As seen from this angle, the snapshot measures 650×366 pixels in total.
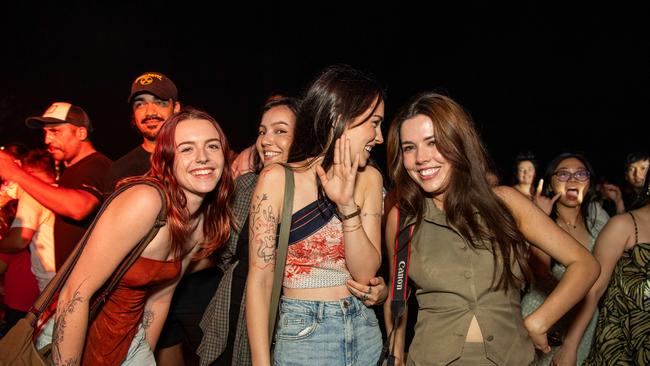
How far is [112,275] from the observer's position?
237cm

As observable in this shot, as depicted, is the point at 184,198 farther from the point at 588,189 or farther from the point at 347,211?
Answer: the point at 588,189

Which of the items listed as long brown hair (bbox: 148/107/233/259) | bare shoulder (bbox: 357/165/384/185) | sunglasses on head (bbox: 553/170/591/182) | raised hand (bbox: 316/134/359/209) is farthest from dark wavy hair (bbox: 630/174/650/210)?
long brown hair (bbox: 148/107/233/259)

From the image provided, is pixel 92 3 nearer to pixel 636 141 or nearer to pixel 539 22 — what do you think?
pixel 539 22

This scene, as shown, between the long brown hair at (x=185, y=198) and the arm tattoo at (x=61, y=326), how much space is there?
559 mm

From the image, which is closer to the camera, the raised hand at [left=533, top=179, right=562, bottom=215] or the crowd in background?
the crowd in background

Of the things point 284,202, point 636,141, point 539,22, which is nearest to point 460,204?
point 284,202

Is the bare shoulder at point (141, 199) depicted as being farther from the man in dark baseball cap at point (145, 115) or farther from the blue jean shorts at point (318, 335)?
the man in dark baseball cap at point (145, 115)

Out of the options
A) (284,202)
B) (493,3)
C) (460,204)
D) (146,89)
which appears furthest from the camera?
(493,3)

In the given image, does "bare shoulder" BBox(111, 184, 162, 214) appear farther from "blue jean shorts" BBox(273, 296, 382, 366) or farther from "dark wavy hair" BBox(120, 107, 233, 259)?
"blue jean shorts" BBox(273, 296, 382, 366)

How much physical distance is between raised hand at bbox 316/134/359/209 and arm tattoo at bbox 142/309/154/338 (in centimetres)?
146

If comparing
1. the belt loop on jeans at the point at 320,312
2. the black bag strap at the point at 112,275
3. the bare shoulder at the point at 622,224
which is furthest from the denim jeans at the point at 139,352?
the bare shoulder at the point at 622,224

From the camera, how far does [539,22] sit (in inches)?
436

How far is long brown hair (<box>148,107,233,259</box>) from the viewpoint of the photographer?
100 inches

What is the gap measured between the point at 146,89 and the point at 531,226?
11.1ft
